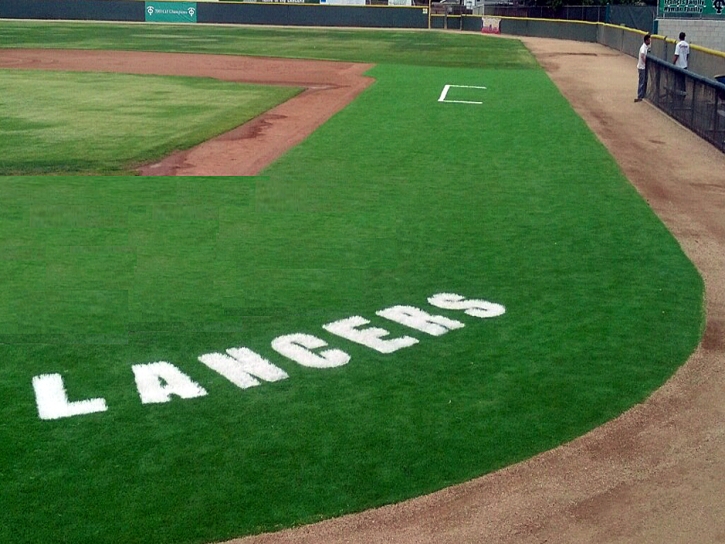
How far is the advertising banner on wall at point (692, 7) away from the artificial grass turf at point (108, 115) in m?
19.8

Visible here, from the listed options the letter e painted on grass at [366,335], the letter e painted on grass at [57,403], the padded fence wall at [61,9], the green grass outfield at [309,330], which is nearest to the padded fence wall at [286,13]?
the padded fence wall at [61,9]

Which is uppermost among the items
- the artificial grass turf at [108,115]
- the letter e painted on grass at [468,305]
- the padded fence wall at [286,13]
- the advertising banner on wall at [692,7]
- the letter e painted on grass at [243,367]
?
the padded fence wall at [286,13]

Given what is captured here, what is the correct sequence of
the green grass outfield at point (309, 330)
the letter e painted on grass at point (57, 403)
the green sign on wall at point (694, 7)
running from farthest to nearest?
the green sign on wall at point (694, 7), the letter e painted on grass at point (57, 403), the green grass outfield at point (309, 330)

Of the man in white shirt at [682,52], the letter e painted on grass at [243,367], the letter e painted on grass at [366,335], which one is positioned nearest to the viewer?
the letter e painted on grass at [243,367]

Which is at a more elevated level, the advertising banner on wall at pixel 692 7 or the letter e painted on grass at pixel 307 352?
the advertising banner on wall at pixel 692 7

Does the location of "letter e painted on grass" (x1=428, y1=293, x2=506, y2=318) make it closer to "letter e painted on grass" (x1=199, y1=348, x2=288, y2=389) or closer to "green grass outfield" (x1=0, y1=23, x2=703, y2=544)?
"green grass outfield" (x1=0, y1=23, x2=703, y2=544)

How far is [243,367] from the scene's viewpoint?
7.71m

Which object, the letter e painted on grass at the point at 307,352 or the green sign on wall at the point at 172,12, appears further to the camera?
the green sign on wall at the point at 172,12

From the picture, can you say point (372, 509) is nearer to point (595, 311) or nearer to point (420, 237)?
point (595, 311)

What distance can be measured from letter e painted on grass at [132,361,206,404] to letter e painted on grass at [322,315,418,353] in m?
1.61

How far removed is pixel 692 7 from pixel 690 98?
759 inches

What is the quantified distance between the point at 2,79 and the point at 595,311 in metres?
25.0

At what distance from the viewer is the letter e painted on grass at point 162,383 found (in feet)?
23.3

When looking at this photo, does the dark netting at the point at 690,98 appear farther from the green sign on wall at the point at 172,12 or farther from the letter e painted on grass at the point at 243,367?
the green sign on wall at the point at 172,12
